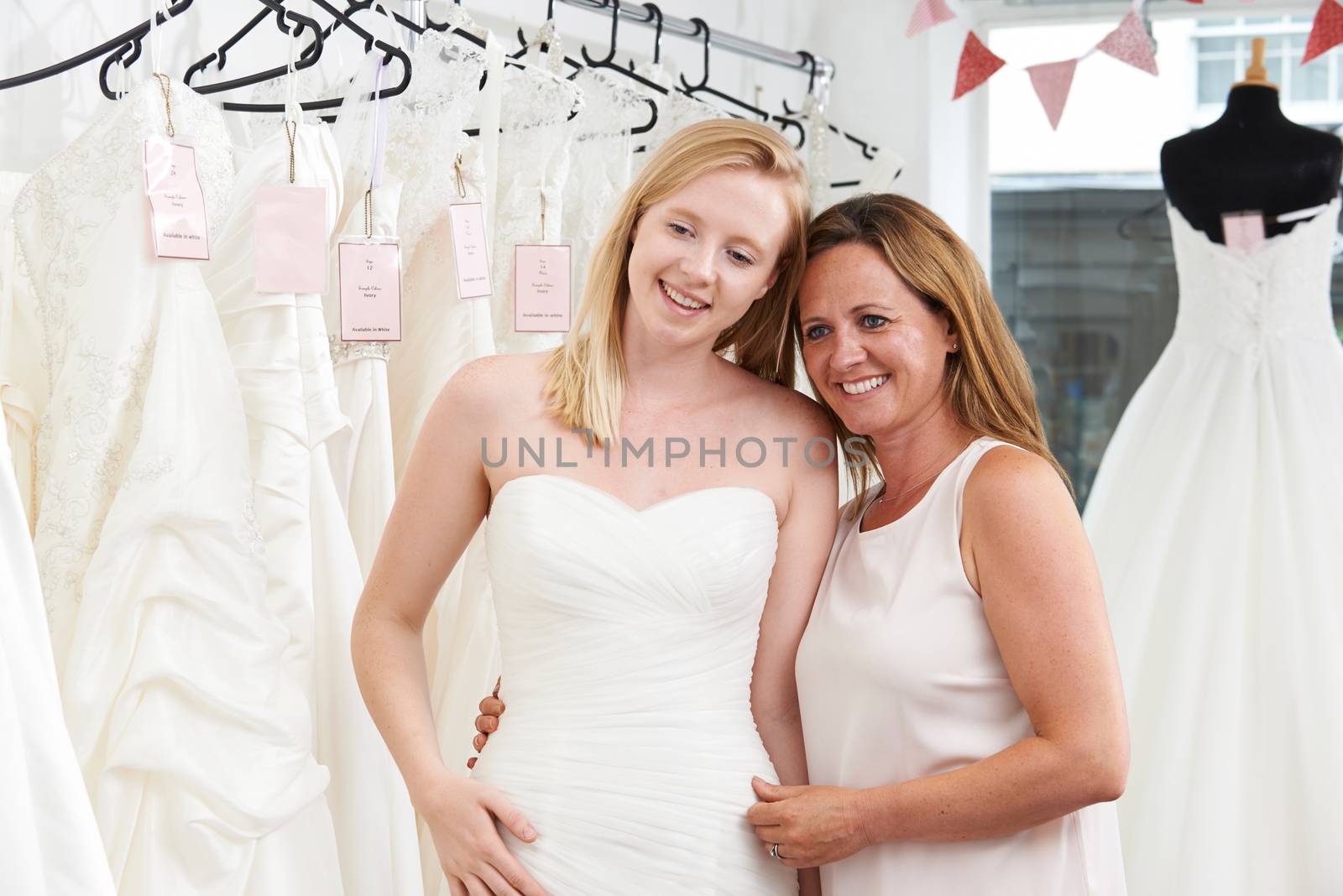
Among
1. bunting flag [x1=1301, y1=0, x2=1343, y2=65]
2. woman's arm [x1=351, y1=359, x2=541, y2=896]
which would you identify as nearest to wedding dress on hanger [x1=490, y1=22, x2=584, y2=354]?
woman's arm [x1=351, y1=359, x2=541, y2=896]

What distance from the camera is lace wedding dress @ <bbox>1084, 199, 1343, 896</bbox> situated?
202cm

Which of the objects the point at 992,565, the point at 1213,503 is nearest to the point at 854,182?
the point at 1213,503

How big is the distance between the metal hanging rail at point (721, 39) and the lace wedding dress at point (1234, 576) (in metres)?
0.90

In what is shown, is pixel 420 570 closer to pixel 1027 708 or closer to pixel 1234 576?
pixel 1027 708

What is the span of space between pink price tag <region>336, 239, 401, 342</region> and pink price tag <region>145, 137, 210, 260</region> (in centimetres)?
24

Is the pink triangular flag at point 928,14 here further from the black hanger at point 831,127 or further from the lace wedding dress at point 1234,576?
the lace wedding dress at point 1234,576

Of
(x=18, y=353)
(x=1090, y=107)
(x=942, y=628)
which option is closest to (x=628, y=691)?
(x=942, y=628)

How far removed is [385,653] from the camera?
1.46 meters

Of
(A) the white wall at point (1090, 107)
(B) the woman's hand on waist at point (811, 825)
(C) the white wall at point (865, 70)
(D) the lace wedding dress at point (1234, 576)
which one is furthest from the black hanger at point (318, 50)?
(A) the white wall at point (1090, 107)

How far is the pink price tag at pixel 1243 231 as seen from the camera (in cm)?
239

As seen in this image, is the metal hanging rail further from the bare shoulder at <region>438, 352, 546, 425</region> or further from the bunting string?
the bare shoulder at <region>438, 352, 546, 425</region>

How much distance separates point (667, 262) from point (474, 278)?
0.45 metres

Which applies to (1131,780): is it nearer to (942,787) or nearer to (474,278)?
(942,787)

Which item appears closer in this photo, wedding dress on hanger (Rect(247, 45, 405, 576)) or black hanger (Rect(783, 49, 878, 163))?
wedding dress on hanger (Rect(247, 45, 405, 576))
